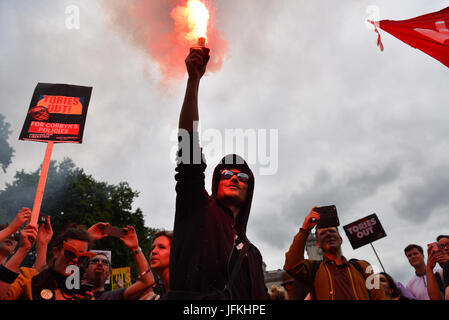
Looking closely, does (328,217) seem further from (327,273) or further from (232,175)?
(232,175)

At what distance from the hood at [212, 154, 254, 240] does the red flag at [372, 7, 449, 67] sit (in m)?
6.74

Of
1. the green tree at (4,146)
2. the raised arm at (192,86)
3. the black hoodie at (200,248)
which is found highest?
the green tree at (4,146)

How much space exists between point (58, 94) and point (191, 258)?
10.00 meters

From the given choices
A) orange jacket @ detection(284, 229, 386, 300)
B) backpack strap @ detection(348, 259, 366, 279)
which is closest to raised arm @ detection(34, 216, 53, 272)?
orange jacket @ detection(284, 229, 386, 300)

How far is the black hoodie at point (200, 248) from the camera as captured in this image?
1.92 m

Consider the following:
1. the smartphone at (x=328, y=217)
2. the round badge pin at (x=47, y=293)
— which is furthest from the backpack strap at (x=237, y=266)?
the round badge pin at (x=47, y=293)

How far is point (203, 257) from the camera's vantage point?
6.45 ft

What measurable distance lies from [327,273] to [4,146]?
1230 inches

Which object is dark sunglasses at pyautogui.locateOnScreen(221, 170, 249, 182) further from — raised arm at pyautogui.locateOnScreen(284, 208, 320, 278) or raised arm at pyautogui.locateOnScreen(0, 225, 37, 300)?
raised arm at pyautogui.locateOnScreen(0, 225, 37, 300)

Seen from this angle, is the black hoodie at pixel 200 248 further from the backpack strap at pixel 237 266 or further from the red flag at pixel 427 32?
the red flag at pixel 427 32

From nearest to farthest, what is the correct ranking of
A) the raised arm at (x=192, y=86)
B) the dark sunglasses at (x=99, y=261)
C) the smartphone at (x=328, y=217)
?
the raised arm at (x=192, y=86) → the smartphone at (x=328, y=217) → the dark sunglasses at (x=99, y=261)

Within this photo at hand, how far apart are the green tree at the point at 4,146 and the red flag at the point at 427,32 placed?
30.4 meters

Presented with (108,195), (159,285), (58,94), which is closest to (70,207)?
(108,195)

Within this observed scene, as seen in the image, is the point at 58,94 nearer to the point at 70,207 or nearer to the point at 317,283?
the point at 317,283
